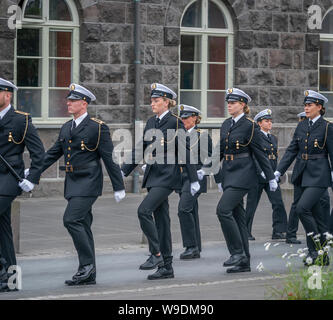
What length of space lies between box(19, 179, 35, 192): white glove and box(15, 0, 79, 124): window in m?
A: 9.24

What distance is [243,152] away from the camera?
11.1 m

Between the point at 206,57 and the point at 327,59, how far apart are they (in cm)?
331

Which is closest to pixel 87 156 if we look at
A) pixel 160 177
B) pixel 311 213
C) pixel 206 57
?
pixel 160 177

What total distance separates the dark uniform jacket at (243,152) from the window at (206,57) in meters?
9.61

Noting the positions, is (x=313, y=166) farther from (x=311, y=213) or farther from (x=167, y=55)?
(x=167, y=55)

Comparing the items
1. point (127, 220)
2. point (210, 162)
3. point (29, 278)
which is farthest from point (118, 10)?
point (29, 278)

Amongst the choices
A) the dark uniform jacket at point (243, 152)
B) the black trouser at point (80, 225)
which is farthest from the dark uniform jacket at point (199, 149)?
the black trouser at point (80, 225)

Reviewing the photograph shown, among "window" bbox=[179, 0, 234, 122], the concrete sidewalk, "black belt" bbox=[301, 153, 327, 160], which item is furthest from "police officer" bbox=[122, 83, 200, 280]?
"window" bbox=[179, 0, 234, 122]

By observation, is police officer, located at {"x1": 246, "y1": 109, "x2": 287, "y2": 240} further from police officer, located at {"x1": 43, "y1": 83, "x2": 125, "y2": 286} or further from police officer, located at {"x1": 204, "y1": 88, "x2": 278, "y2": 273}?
police officer, located at {"x1": 43, "y1": 83, "x2": 125, "y2": 286}

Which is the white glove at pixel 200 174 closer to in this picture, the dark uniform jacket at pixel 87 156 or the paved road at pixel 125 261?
the paved road at pixel 125 261

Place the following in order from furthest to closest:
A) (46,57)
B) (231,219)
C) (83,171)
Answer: (46,57), (231,219), (83,171)

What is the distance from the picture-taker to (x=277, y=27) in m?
21.5

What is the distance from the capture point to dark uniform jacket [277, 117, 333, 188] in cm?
1166
